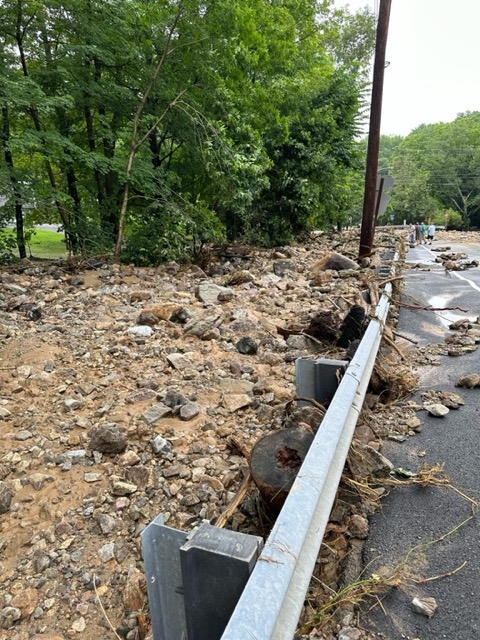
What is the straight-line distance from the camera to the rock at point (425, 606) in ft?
4.66

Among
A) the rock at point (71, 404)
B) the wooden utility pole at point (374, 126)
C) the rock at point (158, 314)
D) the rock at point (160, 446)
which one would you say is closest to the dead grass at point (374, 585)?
the rock at point (160, 446)

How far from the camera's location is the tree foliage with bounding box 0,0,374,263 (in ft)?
29.0

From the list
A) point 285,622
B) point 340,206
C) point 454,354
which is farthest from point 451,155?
point 285,622

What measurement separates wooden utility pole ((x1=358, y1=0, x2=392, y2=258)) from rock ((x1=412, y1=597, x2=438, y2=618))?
10.4 meters

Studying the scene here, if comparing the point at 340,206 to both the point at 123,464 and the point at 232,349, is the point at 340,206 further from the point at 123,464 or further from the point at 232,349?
the point at 123,464

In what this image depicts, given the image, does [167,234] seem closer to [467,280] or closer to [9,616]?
[467,280]

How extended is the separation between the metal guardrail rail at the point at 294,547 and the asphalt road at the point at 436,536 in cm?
43

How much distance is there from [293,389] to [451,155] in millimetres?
64867

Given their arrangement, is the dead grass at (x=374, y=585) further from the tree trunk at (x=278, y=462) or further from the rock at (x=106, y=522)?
the rock at (x=106, y=522)

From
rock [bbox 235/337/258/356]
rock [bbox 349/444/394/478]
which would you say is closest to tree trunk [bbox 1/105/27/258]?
rock [bbox 235/337/258/356]

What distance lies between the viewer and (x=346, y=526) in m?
1.87

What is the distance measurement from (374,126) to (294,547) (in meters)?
11.3

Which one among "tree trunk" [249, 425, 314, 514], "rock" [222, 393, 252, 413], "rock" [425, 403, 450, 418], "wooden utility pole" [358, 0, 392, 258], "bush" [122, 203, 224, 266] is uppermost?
"wooden utility pole" [358, 0, 392, 258]

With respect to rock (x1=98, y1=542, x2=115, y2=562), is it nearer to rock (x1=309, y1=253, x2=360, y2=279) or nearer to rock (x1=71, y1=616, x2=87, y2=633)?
rock (x1=71, y1=616, x2=87, y2=633)
